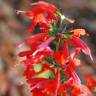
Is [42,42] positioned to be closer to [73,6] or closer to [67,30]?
[67,30]

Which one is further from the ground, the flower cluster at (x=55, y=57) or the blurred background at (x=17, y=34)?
the flower cluster at (x=55, y=57)

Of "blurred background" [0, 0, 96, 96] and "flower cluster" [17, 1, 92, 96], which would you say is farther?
"blurred background" [0, 0, 96, 96]

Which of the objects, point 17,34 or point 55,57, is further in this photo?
point 17,34

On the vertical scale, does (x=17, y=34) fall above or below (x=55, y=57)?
below

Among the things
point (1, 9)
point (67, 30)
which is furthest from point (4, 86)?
point (67, 30)

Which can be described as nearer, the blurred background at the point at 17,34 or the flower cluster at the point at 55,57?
the flower cluster at the point at 55,57
